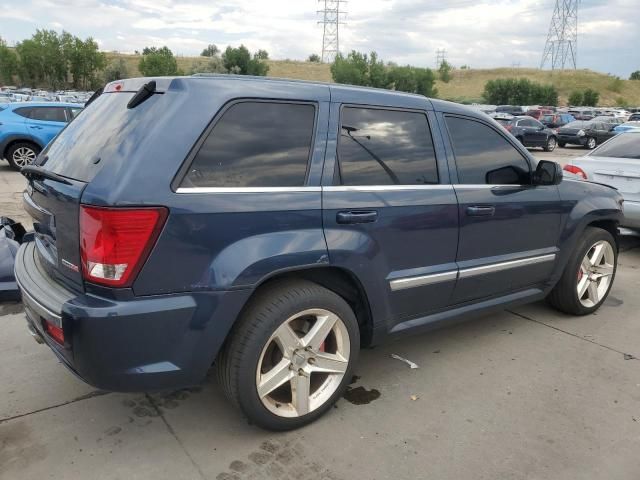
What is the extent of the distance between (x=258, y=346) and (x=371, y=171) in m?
1.16

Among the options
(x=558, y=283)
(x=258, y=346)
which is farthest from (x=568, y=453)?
(x=558, y=283)

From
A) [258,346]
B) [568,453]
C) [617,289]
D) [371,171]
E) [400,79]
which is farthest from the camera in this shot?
[400,79]

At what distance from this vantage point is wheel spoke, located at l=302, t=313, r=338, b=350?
9.20 ft

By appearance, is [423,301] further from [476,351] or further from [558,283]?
[558,283]

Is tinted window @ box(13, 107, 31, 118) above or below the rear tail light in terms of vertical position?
above

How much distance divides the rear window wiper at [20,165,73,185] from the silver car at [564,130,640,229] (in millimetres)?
6144

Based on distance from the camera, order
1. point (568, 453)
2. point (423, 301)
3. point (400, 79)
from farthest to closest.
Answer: point (400, 79) → point (423, 301) → point (568, 453)

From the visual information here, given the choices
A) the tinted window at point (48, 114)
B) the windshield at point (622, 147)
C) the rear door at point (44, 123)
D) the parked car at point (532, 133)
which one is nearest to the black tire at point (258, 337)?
the windshield at point (622, 147)

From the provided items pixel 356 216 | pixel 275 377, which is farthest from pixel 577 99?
pixel 275 377

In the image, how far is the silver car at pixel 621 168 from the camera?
20.7 ft

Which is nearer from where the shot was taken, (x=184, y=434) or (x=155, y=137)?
(x=155, y=137)

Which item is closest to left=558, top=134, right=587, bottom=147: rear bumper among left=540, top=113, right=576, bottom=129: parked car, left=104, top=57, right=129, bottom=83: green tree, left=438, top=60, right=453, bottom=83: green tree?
left=540, top=113, right=576, bottom=129: parked car

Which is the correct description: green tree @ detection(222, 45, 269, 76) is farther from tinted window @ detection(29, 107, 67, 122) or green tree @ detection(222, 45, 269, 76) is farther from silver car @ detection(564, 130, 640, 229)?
silver car @ detection(564, 130, 640, 229)

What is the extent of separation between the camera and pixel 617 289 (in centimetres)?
544
